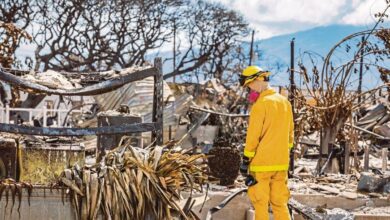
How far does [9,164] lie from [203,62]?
107 ft

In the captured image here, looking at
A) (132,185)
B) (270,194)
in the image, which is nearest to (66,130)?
(132,185)

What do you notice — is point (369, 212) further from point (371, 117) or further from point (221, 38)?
point (221, 38)

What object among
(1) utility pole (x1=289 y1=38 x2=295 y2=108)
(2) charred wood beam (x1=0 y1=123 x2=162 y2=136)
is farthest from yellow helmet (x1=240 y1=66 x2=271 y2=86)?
(1) utility pole (x1=289 y1=38 x2=295 y2=108)

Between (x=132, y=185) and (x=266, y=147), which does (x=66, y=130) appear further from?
(x=266, y=147)

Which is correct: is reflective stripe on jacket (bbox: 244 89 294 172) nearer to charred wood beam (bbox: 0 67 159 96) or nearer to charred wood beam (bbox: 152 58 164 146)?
charred wood beam (bbox: 152 58 164 146)

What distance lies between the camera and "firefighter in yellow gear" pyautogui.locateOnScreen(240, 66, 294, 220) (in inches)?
297

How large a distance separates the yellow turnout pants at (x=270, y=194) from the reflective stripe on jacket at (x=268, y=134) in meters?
0.11

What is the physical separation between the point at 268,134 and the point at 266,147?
142mm

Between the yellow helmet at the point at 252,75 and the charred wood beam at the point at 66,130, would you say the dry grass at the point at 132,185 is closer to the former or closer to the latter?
the charred wood beam at the point at 66,130

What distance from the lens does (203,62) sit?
38844mm

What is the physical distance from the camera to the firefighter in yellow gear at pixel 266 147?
7.54m

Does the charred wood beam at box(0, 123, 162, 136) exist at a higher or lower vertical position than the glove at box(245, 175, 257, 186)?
higher

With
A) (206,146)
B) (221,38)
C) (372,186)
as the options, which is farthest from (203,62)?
(372,186)

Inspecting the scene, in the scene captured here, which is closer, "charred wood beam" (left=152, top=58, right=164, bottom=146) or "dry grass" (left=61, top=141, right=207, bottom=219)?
"dry grass" (left=61, top=141, right=207, bottom=219)
